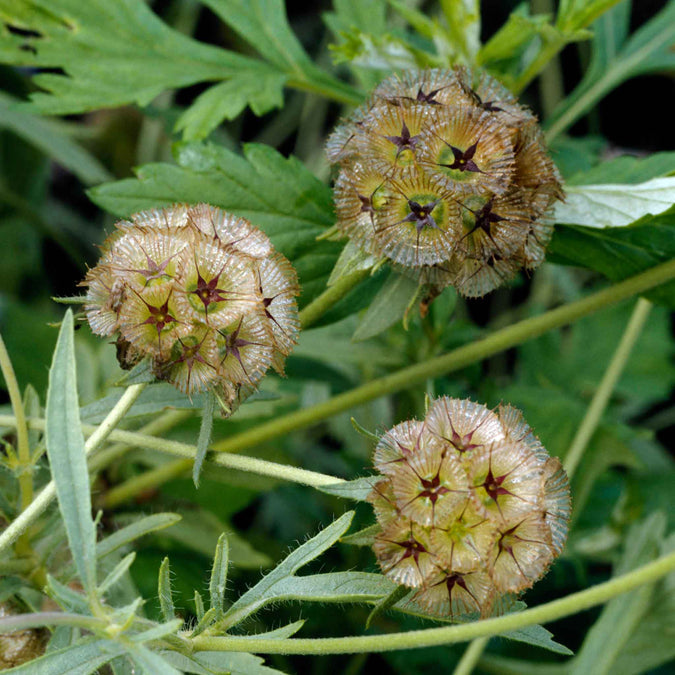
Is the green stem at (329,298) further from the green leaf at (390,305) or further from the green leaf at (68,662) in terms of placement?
the green leaf at (68,662)

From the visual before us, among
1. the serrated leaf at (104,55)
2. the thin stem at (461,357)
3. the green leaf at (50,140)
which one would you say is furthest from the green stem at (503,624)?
the green leaf at (50,140)

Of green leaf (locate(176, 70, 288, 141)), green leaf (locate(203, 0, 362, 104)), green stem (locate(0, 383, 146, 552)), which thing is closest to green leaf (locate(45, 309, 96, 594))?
green stem (locate(0, 383, 146, 552))

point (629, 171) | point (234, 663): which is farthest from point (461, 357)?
point (234, 663)

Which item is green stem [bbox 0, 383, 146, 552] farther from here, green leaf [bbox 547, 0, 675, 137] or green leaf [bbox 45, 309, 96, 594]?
green leaf [bbox 547, 0, 675, 137]

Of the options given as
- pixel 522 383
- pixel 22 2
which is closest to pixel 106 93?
pixel 22 2

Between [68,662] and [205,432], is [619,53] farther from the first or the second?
[68,662]

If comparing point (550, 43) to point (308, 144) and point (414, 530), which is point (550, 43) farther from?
point (308, 144)

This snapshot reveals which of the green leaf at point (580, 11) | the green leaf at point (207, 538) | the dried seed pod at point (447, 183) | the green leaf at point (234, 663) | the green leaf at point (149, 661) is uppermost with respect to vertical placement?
the green leaf at point (580, 11)
